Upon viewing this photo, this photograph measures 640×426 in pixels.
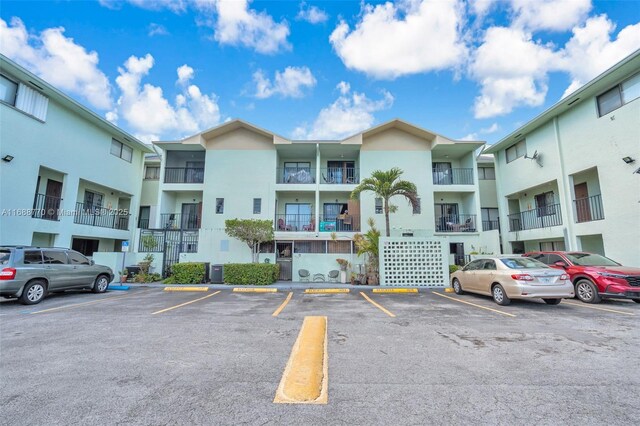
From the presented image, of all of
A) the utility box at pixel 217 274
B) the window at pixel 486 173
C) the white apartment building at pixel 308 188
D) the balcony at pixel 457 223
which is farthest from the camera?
the window at pixel 486 173

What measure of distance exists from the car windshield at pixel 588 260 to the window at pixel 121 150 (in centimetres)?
2409

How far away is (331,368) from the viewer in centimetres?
359

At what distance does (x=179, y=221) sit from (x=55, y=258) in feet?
31.6

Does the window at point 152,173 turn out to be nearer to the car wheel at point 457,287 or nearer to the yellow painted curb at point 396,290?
the yellow painted curb at point 396,290

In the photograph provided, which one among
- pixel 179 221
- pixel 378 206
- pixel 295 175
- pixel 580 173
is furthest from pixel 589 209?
pixel 179 221

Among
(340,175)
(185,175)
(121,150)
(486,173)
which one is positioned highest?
(121,150)

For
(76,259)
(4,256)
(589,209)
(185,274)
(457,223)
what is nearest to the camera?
(4,256)

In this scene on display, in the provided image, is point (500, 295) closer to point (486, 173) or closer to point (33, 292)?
point (33, 292)

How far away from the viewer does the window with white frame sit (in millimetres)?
16812

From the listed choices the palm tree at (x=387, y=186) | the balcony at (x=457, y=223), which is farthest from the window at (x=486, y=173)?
the palm tree at (x=387, y=186)

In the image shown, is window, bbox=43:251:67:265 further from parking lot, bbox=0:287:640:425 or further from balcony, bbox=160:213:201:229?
balcony, bbox=160:213:201:229

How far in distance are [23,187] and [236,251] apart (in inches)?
383

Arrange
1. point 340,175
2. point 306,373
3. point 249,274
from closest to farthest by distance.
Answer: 1. point 306,373
2. point 249,274
3. point 340,175

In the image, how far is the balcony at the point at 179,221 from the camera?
1816 centimetres
